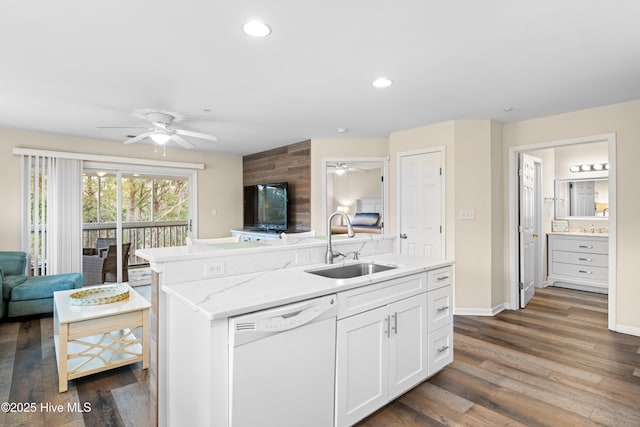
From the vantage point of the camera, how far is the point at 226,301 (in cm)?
146

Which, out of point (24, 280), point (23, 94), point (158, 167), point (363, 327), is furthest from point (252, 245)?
point (158, 167)

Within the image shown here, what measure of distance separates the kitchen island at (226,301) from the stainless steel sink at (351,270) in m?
0.06

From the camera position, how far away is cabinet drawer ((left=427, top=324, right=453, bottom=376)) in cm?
239

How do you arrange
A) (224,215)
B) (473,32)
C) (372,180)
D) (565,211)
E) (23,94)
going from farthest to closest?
(372,180), (224,215), (565,211), (23,94), (473,32)

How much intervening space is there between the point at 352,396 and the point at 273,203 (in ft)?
14.1

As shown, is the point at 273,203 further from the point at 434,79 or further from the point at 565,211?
the point at 565,211

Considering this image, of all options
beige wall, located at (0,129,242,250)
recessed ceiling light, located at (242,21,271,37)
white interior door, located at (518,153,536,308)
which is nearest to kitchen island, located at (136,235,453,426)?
recessed ceiling light, located at (242,21,271,37)

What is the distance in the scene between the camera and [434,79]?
2.76m

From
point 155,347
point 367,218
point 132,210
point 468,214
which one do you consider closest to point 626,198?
point 468,214

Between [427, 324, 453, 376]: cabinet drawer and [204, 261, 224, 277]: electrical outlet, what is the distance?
1.54 meters

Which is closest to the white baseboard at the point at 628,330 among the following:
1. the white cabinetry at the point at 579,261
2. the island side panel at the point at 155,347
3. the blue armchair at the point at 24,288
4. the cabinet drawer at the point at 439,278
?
the white cabinetry at the point at 579,261

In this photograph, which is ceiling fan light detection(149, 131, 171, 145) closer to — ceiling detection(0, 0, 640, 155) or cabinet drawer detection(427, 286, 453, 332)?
ceiling detection(0, 0, 640, 155)

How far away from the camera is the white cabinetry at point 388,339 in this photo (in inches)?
71.1

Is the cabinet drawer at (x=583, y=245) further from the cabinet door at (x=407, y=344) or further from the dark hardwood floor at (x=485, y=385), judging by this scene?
the cabinet door at (x=407, y=344)
